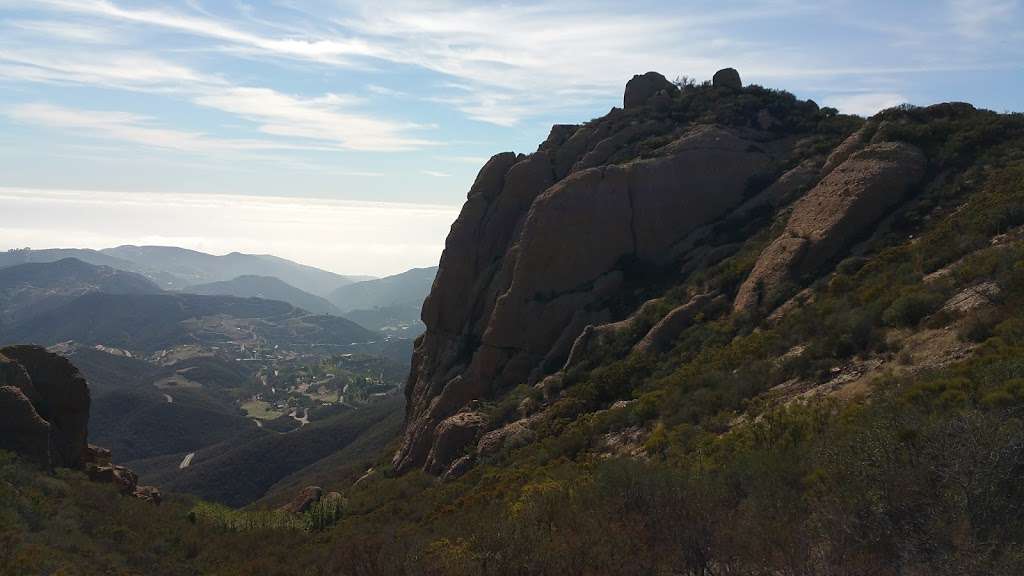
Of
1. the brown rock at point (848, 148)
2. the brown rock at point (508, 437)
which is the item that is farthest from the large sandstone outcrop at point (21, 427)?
the brown rock at point (848, 148)

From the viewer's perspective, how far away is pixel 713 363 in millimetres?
26797

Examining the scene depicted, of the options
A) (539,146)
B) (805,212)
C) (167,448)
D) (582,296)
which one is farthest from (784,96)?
(167,448)

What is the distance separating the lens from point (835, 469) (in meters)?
12.7

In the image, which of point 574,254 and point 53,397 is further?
point 574,254

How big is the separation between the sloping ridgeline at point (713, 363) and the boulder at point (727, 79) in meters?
0.38

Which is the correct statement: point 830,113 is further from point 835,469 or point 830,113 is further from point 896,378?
point 835,469

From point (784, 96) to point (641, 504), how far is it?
176ft

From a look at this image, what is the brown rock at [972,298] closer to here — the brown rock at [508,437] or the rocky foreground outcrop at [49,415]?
the brown rock at [508,437]

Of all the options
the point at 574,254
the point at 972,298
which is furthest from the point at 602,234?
the point at 972,298

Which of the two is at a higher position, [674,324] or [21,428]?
[674,324]

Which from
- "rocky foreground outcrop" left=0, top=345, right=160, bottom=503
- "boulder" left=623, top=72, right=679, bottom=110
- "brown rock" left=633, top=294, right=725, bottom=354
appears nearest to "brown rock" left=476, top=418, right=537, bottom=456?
"brown rock" left=633, top=294, right=725, bottom=354

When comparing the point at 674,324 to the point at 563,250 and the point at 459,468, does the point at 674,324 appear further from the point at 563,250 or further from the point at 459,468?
the point at 459,468

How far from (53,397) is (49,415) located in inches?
48.2

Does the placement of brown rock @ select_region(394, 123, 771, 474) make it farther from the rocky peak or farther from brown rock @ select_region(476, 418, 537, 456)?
brown rock @ select_region(476, 418, 537, 456)
